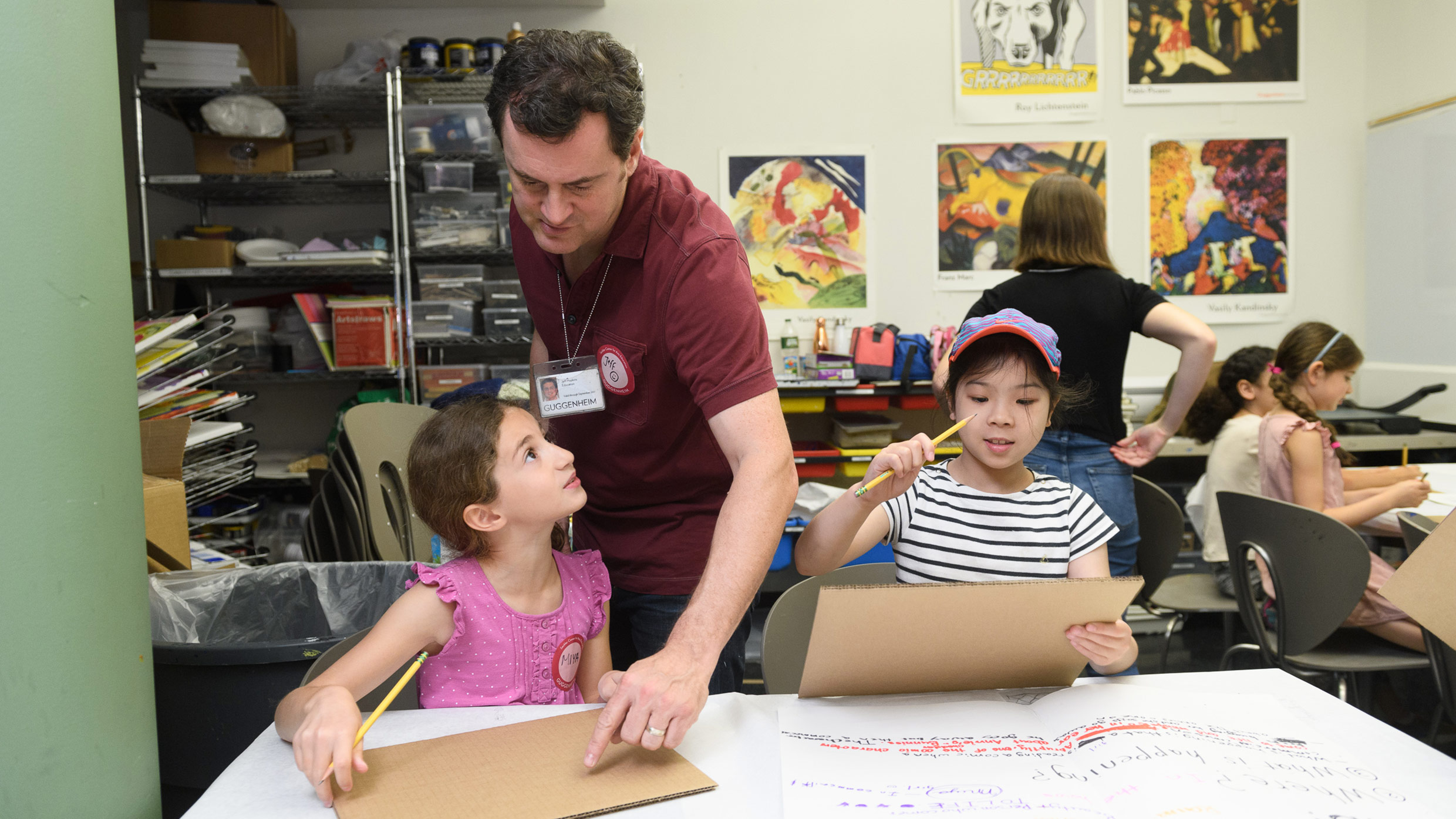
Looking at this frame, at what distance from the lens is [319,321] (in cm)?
334

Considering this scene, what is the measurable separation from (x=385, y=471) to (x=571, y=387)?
0.91 metres

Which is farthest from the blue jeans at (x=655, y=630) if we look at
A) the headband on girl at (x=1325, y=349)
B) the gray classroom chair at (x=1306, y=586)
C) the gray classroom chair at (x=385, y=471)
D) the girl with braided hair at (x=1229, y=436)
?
the headband on girl at (x=1325, y=349)

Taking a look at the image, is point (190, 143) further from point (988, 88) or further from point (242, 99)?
point (988, 88)

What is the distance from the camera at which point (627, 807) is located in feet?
2.45

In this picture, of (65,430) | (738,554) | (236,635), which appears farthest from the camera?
(236,635)

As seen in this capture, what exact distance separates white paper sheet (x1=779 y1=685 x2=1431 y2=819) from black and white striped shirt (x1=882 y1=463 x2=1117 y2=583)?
0.37 meters

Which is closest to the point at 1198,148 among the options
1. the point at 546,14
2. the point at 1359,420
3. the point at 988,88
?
the point at 988,88

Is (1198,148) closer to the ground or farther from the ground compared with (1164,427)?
farther from the ground

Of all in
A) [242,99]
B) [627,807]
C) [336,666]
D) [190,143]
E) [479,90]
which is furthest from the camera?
[190,143]

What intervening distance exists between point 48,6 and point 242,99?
113 inches

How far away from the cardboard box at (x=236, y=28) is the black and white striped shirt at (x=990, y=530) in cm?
319

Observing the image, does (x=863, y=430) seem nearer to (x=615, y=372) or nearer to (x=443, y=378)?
(x=443, y=378)

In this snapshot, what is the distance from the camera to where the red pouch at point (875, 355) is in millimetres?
3475

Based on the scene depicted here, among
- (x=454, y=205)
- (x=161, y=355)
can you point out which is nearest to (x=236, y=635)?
(x=161, y=355)
